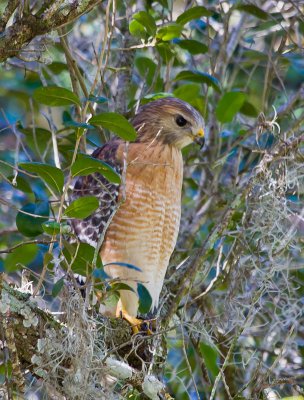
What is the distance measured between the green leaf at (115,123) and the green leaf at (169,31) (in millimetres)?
958

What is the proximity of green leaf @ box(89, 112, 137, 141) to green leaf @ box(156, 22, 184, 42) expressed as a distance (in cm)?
96

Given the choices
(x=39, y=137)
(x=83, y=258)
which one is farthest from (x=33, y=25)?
(x=39, y=137)

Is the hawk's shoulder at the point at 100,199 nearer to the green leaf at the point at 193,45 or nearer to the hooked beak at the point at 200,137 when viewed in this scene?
the hooked beak at the point at 200,137

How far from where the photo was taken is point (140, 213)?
13.2 ft

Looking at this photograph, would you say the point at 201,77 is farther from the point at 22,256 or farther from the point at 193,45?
the point at 22,256

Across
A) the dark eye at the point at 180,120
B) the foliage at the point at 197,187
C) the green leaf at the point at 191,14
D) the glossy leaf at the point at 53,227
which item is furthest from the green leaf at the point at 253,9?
the glossy leaf at the point at 53,227

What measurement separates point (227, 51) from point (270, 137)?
0.83 metres

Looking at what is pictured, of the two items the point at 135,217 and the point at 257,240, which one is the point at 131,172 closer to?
the point at 135,217

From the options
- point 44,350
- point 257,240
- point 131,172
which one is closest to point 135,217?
point 131,172

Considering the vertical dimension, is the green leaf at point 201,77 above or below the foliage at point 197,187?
above

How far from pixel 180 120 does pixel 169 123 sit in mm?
92

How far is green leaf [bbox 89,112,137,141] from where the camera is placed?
3043 mm

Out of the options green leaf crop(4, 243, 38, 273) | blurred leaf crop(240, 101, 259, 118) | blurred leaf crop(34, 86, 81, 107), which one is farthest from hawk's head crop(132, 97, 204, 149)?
blurred leaf crop(34, 86, 81, 107)

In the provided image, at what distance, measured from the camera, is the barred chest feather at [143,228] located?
4.03 meters
